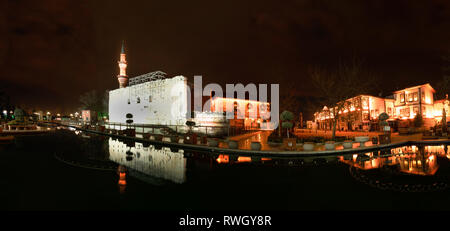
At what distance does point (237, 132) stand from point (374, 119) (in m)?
28.4

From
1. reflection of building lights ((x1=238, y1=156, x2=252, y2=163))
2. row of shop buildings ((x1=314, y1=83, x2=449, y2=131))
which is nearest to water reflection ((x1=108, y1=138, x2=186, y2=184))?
reflection of building lights ((x1=238, y1=156, x2=252, y2=163))

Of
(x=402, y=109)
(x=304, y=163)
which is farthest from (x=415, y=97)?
(x=304, y=163)

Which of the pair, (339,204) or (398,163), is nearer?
(339,204)

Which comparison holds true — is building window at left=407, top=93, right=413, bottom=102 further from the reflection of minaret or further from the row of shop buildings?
the reflection of minaret

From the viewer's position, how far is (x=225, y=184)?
787 cm

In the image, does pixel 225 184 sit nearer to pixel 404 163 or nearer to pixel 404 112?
pixel 404 163

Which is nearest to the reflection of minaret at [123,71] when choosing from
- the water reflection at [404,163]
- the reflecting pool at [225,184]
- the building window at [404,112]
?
the reflecting pool at [225,184]

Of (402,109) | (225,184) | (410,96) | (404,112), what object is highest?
(410,96)

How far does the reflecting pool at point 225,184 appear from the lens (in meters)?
6.02

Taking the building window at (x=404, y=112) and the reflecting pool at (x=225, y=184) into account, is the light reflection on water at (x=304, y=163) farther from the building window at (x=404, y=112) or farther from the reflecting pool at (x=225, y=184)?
the building window at (x=404, y=112)
